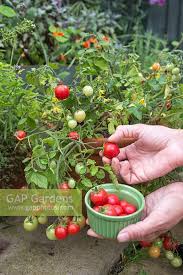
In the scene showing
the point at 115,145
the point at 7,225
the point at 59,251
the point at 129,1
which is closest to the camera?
the point at 115,145

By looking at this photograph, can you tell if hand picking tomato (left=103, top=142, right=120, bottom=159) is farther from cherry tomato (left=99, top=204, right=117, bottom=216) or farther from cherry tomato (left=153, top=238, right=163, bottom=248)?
cherry tomato (left=153, top=238, right=163, bottom=248)

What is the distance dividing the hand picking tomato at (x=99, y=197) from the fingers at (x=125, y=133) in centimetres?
21

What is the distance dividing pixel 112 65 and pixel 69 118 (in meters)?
0.45

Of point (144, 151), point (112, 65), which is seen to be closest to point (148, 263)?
Answer: point (144, 151)

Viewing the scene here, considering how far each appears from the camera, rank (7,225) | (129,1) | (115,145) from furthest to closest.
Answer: (129,1)
(7,225)
(115,145)

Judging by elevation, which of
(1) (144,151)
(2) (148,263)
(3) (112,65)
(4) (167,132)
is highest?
(3) (112,65)

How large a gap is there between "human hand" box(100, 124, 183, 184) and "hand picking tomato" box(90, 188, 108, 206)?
15 centimetres

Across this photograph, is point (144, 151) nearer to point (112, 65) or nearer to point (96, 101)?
point (96, 101)

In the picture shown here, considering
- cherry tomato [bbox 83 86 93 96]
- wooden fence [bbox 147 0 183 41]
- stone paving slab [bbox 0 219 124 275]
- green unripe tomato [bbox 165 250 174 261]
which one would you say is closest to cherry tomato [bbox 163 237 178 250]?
green unripe tomato [bbox 165 250 174 261]

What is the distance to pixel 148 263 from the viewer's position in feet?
6.24

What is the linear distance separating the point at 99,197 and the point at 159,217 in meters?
0.21

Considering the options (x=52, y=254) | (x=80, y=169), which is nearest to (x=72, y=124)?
(x=80, y=169)

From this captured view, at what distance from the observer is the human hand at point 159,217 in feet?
4.71

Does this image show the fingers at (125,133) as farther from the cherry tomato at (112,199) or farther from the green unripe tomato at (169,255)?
the green unripe tomato at (169,255)
